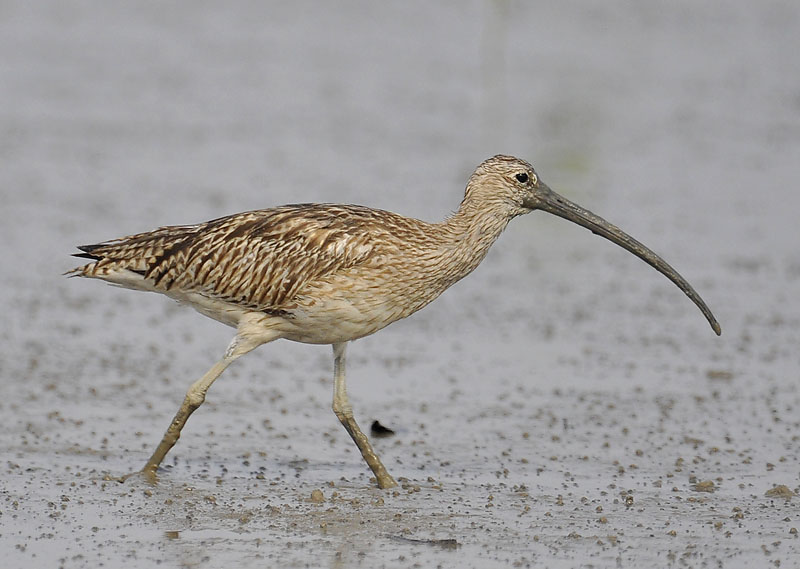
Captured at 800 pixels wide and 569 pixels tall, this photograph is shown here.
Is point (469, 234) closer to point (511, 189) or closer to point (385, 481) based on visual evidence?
point (511, 189)

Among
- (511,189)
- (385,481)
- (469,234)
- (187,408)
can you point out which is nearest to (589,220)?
(511,189)

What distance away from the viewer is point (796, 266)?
→ 524 inches

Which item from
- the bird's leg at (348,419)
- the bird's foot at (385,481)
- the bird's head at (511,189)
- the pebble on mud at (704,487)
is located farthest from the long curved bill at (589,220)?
the bird's foot at (385,481)

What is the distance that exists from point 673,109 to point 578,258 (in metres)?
5.59

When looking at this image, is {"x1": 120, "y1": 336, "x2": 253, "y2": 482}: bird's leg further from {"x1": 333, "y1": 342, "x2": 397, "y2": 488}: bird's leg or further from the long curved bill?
the long curved bill

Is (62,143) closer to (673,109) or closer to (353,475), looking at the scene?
(673,109)

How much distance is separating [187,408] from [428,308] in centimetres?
375

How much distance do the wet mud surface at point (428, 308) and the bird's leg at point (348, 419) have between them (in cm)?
16

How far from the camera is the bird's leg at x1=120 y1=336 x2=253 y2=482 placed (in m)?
8.60

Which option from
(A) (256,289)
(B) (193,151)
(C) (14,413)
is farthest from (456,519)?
(B) (193,151)

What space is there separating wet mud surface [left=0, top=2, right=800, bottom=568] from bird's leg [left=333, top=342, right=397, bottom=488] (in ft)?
0.53

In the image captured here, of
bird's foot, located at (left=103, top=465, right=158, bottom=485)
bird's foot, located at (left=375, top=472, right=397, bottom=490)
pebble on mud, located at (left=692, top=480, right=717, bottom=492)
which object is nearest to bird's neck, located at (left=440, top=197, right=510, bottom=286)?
bird's foot, located at (left=375, top=472, right=397, bottom=490)

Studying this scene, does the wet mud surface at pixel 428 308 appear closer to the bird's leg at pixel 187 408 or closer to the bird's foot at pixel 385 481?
the bird's foot at pixel 385 481

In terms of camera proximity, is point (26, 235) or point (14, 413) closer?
point (14, 413)
